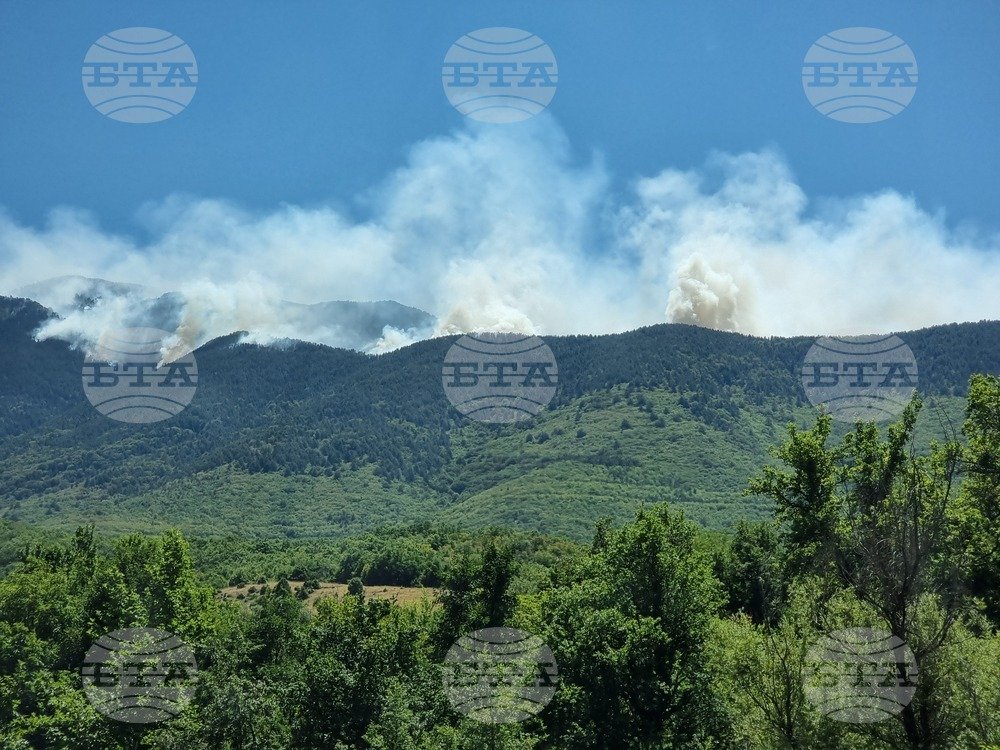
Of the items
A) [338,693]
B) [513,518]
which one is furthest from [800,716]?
[513,518]

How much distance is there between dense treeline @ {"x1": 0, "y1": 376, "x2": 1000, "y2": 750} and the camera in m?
22.4

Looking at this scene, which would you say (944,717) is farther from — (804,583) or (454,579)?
(454,579)

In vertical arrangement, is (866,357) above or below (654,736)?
above

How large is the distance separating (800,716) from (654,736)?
31.7 feet

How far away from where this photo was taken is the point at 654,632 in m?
34.9

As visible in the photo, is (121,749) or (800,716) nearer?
(800,716)

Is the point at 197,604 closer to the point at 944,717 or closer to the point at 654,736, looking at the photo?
the point at 654,736

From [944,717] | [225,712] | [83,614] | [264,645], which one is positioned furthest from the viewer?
[264,645]

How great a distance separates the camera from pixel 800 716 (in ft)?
83.3

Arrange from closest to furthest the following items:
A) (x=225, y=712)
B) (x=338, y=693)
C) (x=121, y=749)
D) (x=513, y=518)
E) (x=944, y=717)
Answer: (x=944, y=717)
(x=225, y=712)
(x=121, y=749)
(x=338, y=693)
(x=513, y=518)

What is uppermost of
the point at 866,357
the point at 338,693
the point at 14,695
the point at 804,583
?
the point at 866,357

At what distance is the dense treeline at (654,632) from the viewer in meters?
22.4

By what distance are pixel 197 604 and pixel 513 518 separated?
13586cm

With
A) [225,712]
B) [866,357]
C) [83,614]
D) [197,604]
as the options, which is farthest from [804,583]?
[866,357]
